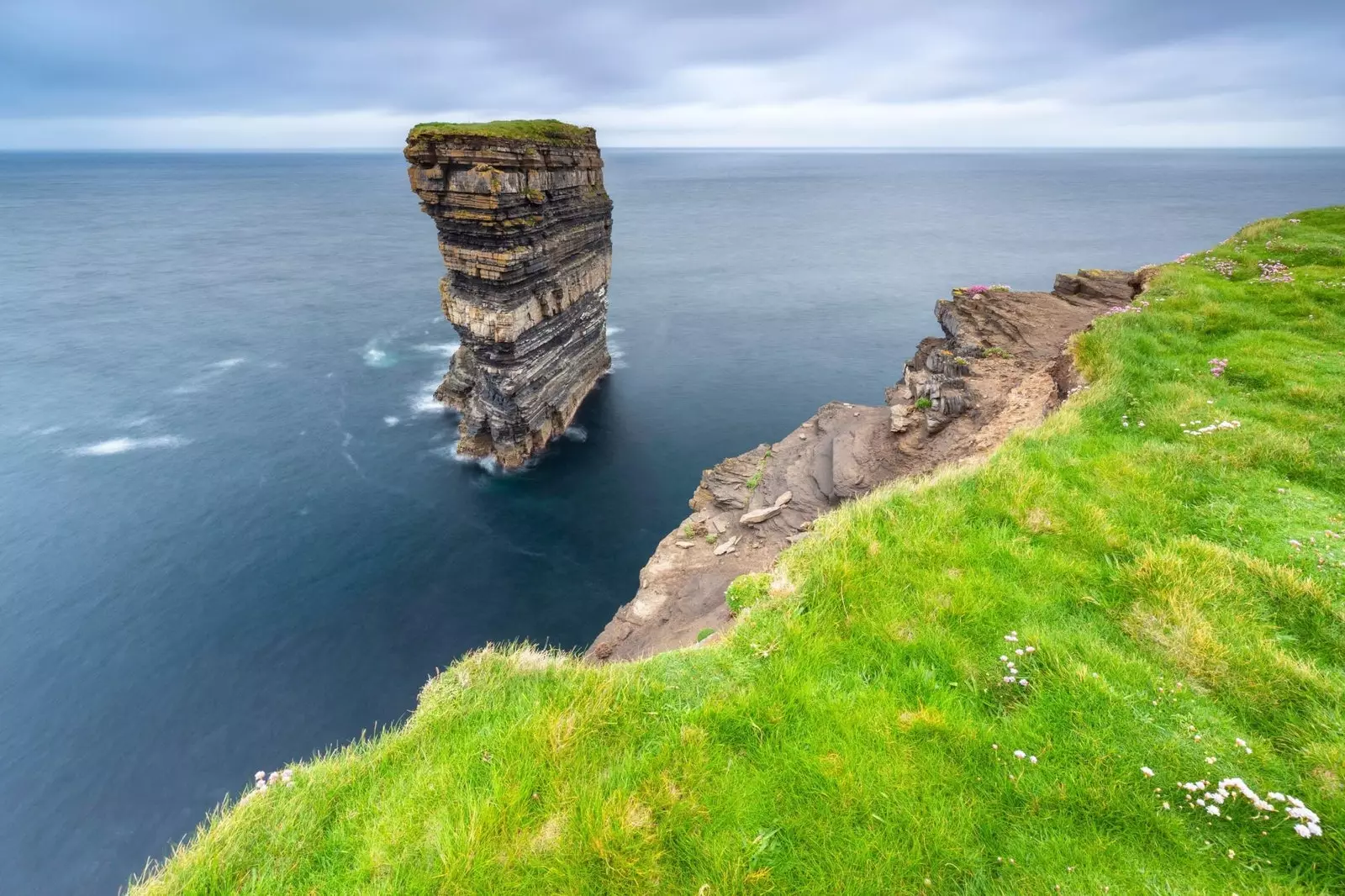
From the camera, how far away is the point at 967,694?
7145mm

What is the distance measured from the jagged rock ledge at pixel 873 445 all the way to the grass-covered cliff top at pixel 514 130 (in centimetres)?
2000

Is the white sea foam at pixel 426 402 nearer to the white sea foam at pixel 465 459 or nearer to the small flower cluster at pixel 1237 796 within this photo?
the white sea foam at pixel 465 459

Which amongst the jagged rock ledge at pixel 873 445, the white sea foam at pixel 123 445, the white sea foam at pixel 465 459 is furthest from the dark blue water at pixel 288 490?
the jagged rock ledge at pixel 873 445

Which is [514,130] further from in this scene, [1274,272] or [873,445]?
[1274,272]

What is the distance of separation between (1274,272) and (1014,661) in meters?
26.7

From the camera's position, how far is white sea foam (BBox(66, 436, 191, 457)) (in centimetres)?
3647

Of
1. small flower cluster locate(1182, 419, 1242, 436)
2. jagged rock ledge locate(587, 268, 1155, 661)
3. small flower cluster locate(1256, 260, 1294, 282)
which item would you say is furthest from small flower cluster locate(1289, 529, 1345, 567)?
small flower cluster locate(1256, 260, 1294, 282)

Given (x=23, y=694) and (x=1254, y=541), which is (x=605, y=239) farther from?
(x=1254, y=541)

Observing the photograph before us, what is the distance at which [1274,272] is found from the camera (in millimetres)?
23031

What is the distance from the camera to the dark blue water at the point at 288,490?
2061 centimetres

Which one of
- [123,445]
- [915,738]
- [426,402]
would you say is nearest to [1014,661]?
[915,738]

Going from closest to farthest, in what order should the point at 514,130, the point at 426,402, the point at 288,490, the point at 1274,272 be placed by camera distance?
the point at 1274,272, the point at 514,130, the point at 288,490, the point at 426,402

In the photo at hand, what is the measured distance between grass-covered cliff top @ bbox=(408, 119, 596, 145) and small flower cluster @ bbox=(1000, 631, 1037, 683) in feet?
99.1

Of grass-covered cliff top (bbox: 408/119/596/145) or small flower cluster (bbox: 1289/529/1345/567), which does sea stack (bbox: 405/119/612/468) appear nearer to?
grass-covered cliff top (bbox: 408/119/596/145)
